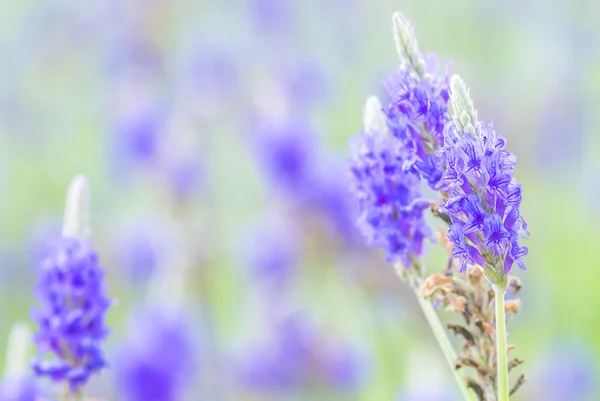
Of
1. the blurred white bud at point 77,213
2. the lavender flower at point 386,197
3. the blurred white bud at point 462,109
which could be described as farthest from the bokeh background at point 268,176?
the blurred white bud at point 462,109

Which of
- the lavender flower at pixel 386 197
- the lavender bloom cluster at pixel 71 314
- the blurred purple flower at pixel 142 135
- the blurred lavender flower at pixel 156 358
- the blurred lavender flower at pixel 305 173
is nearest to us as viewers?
the lavender flower at pixel 386 197

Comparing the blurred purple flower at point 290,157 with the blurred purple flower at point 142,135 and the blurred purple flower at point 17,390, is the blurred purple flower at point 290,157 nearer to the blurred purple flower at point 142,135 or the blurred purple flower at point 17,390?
the blurred purple flower at point 142,135

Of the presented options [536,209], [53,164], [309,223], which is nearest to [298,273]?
[309,223]

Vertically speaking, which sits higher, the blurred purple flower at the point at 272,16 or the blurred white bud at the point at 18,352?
the blurred purple flower at the point at 272,16

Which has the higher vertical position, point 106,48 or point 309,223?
point 106,48

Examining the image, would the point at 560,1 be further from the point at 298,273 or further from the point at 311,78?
the point at 298,273

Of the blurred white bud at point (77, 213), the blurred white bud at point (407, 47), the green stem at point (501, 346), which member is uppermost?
the blurred white bud at point (77, 213)
